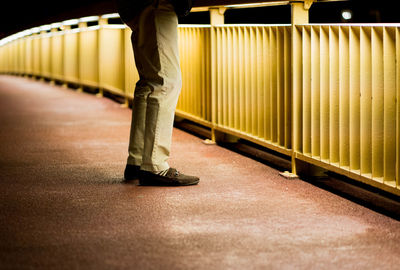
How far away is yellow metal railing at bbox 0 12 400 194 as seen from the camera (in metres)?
4.08

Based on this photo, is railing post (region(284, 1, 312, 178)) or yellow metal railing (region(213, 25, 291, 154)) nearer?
railing post (region(284, 1, 312, 178))

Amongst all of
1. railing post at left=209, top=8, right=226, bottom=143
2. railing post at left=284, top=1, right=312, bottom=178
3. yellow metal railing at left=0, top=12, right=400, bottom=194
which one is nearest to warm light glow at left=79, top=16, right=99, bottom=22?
yellow metal railing at left=0, top=12, right=400, bottom=194

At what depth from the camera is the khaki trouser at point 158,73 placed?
4.84m

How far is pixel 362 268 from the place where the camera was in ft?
10.2

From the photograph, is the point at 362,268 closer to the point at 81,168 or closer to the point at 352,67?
the point at 352,67

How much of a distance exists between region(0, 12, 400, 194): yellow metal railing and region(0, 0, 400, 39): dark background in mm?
4407

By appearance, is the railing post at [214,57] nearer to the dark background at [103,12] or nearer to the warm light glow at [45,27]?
the dark background at [103,12]

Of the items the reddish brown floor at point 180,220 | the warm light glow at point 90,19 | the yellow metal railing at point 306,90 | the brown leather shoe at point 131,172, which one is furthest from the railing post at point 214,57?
the warm light glow at point 90,19

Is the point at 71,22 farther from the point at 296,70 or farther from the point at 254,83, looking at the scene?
the point at 296,70

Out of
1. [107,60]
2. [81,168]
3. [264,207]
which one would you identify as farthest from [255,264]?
[107,60]

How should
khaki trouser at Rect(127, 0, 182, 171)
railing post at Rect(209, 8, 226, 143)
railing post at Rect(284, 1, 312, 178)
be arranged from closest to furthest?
khaki trouser at Rect(127, 0, 182, 171) → railing post at Rect(284, 1, 312, 178) → railing post at Rect(209, 8, 226, 143)

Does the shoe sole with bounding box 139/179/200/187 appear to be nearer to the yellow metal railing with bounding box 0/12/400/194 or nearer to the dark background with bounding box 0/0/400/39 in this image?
the yellow metal railing with bounding box 0/12/400/194

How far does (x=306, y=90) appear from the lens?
5.05 m

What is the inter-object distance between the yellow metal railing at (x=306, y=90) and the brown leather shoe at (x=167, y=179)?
0.77 m
